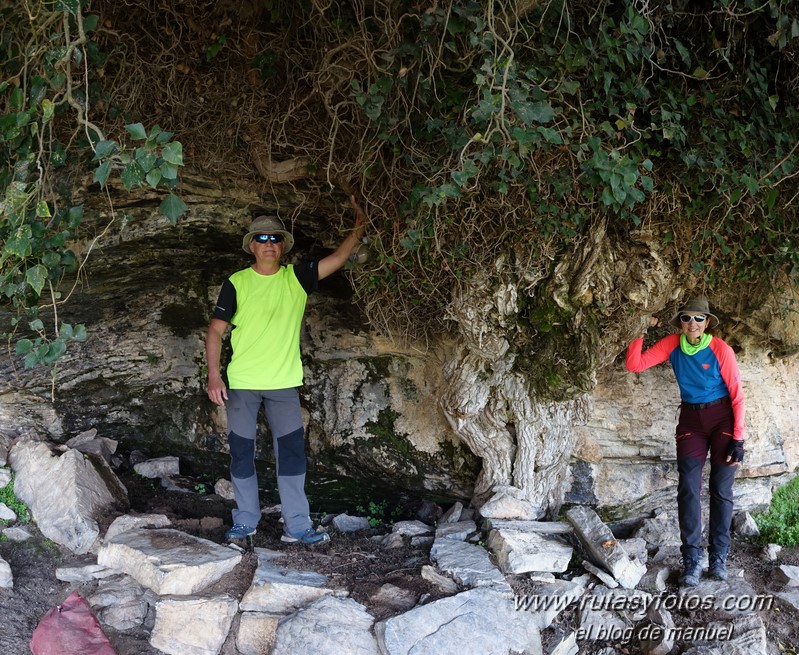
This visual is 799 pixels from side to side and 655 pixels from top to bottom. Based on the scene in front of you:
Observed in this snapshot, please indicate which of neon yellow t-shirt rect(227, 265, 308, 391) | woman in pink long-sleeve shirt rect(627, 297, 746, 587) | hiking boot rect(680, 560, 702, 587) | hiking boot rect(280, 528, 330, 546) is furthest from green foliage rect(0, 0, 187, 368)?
hiking boot rect(680, 560, 702, 587)

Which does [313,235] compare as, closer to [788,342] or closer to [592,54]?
[592,54]

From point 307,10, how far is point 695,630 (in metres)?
4.53

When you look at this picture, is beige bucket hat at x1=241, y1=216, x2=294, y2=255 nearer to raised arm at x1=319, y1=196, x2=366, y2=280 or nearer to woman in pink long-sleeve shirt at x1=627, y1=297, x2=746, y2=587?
raised arm at x1=319, y1=196, x2=366, y2=280

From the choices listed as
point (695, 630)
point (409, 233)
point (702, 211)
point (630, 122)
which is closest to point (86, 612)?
point (409, 233)

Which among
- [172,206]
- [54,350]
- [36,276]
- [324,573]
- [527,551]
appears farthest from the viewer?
[527,551]

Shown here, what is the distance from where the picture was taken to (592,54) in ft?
12.7

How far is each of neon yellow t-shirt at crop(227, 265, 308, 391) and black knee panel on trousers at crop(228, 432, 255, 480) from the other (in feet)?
1.21

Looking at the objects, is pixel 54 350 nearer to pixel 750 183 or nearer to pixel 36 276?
pixel 36 276

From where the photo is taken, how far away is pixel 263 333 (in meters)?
4.47

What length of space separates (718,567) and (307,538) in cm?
274

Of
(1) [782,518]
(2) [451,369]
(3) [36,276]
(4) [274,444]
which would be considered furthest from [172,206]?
(1) [782,518]

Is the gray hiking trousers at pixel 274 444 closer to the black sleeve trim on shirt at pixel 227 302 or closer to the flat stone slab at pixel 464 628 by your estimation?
the black sleeve trim on shirt at pixel 227 302

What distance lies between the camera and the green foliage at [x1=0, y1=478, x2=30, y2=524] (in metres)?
4.76

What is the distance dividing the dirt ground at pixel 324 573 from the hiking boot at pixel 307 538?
57 millimetres
